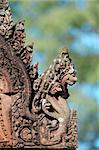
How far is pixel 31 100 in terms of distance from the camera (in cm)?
623

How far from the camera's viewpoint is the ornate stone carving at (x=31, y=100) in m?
6.17

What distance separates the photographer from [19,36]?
6.30 metres

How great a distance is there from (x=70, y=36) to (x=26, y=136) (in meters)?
10.8

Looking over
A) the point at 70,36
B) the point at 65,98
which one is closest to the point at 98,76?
the point at 70,36

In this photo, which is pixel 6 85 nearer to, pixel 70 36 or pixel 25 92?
pixel 25 92

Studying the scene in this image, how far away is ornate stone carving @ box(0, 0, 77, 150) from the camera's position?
6168 millimetres

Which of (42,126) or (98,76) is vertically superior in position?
A: (98,76)

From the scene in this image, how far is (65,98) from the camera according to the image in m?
6.30

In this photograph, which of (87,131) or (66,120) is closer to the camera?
(66,120)

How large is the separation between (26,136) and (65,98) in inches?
16.9

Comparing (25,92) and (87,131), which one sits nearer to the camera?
(25,92)

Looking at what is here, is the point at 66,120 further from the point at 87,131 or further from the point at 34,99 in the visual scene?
the point at 87,131

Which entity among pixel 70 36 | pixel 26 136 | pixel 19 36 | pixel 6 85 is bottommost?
pixel 26 136

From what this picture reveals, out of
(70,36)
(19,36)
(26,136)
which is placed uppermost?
(70,36)
